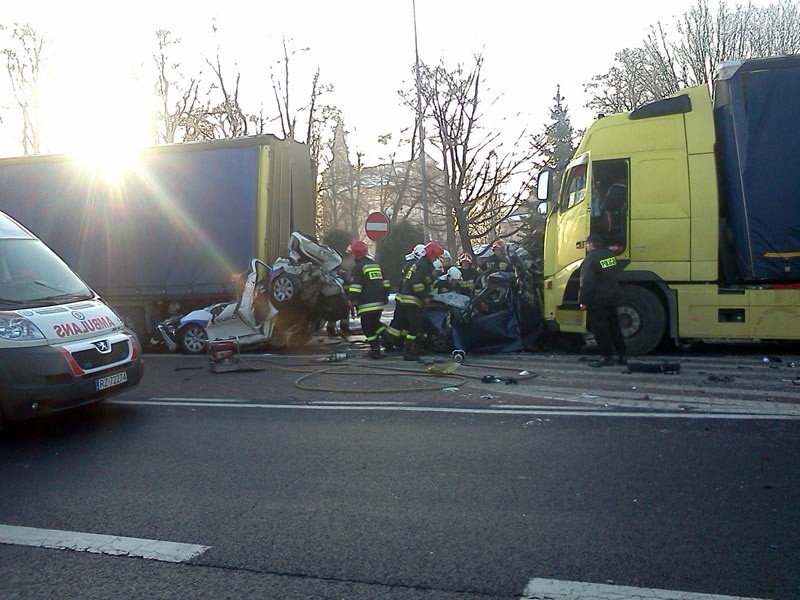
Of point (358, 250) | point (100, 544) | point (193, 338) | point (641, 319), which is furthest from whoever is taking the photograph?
point (193, 338)

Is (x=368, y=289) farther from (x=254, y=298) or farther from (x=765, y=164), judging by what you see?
(x=765, y=164)

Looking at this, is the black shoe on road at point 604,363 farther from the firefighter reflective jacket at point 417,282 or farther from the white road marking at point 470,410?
the firefighter reflective jacket at point 417,282

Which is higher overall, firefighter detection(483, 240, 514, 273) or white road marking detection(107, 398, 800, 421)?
firefighter detection(483, 240, 514, 273)

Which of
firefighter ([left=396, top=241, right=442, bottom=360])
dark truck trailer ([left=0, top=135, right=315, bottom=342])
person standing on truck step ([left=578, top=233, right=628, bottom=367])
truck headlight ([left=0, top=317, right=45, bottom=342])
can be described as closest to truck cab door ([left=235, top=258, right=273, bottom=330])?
dark truck trailer ([left=0, top=135, right=315, bottom=342])

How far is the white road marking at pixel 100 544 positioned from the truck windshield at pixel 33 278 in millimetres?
2743

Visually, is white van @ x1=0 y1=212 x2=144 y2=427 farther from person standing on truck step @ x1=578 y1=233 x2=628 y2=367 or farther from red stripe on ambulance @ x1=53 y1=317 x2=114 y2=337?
person standing on truck step @ x1=578 y1=233 x2=628 y2=367

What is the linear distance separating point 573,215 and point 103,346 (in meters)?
6.57

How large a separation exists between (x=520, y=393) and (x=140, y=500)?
4.26 meters

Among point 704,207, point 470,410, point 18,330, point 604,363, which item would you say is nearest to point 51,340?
point 18,330

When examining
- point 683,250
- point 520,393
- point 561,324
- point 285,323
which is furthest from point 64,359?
point 683,250

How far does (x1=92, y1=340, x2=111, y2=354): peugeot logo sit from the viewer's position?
697cm

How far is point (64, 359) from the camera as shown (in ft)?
21.6

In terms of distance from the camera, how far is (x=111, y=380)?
705 cm

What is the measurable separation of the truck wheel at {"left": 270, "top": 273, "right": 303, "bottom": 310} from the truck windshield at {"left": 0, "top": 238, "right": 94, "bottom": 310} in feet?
14.0
